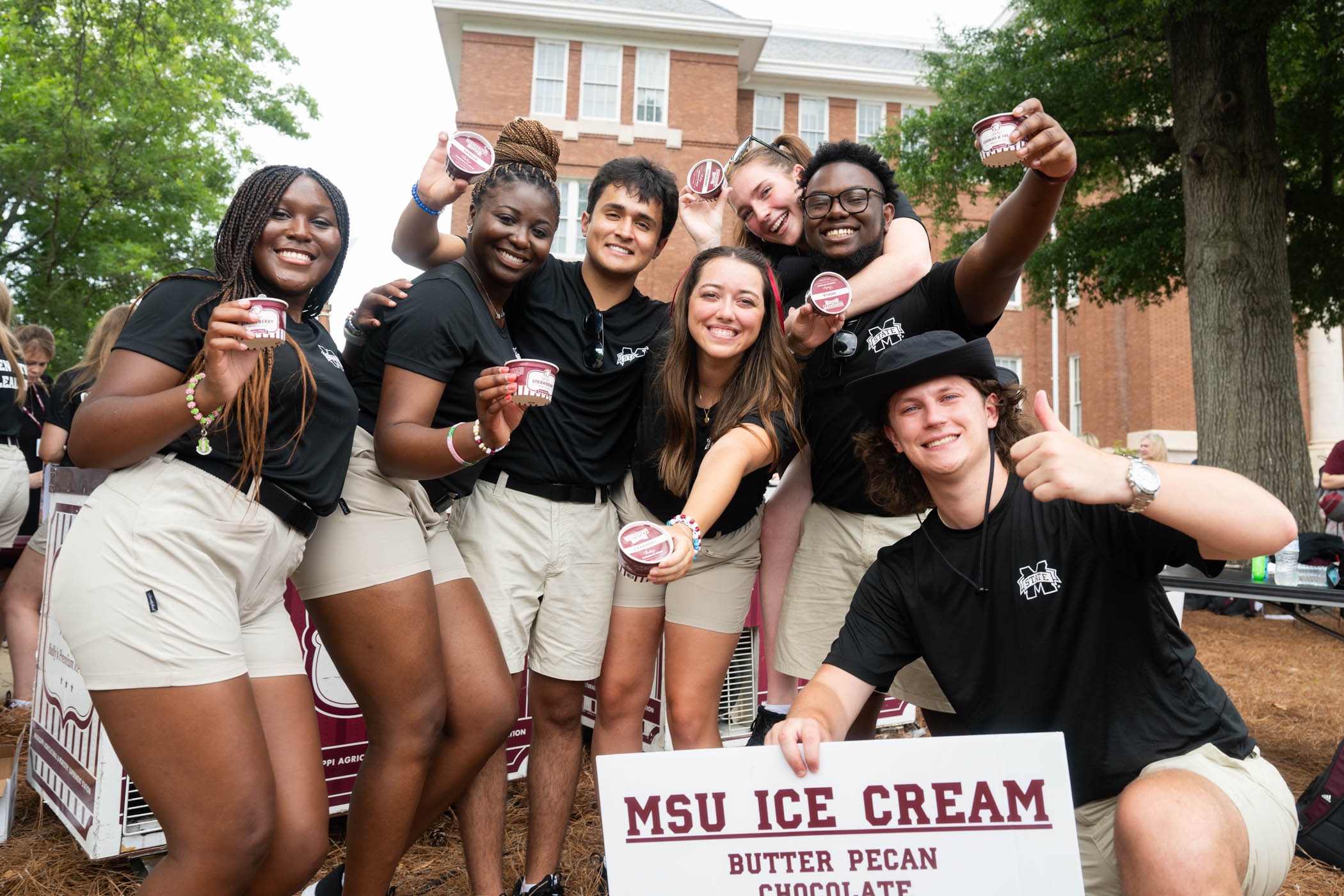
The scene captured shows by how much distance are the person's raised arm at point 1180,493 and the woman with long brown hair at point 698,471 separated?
1017 mm

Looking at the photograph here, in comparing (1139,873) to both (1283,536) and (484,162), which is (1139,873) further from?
(484,162)

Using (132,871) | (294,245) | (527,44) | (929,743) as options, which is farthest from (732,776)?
(527,44)

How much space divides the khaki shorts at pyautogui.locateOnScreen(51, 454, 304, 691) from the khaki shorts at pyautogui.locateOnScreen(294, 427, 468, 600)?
31 cm

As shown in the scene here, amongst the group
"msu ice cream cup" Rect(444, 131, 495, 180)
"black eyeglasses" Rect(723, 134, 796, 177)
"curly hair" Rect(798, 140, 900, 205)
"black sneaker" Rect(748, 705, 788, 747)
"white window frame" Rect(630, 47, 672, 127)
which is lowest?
"black sneaker" Rect(748, 705, 788, 747)

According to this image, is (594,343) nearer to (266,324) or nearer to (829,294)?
(829,294)

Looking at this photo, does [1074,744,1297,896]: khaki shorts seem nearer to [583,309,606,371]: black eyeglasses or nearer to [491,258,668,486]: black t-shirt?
[491,258,668,486]: black t-shirt

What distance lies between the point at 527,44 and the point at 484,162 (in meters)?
21.3

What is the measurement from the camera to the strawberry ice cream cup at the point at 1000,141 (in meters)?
2.40

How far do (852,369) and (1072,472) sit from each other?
1.28 m

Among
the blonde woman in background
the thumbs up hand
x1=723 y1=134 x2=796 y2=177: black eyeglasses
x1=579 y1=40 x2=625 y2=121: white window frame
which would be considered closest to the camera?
the thumbs up hand

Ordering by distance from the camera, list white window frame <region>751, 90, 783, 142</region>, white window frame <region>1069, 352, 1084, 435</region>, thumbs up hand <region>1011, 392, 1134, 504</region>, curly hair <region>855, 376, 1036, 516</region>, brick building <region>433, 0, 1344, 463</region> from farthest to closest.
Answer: white window frame <region>1069, 352, 1084, 435</region> < white window frame <region>751, 90, 783, 142</region> < brick building <region>433, 0, 1344, 463</region> < curly hair <region>855, 376, 1036, 516</region> < thumbs up hand <region>1011, 392, 1134, 504</region>

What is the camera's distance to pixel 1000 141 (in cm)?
240

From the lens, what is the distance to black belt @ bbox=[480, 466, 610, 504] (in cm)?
304

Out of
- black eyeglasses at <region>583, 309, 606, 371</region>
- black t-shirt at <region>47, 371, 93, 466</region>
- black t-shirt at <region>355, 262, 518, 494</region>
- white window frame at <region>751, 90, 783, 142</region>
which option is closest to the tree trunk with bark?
black eyeglasses at <region>583, 309, 606, 371</region>
